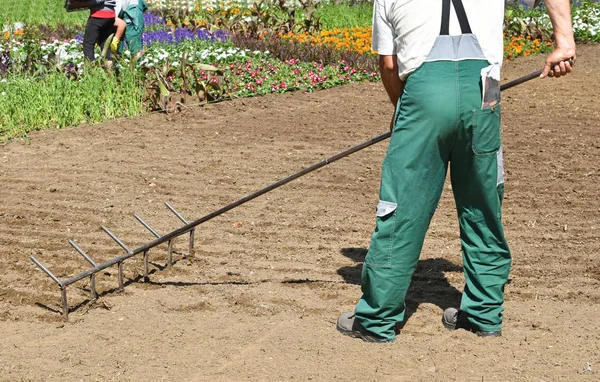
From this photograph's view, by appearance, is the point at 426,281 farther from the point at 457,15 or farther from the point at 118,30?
the point at 118,30

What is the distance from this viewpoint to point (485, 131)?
12.2 feet

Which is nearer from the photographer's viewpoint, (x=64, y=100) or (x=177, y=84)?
(x=64, y=100)

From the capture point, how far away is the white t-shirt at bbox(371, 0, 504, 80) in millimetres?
3627

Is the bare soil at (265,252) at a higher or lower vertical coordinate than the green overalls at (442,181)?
lower

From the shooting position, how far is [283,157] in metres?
6.98

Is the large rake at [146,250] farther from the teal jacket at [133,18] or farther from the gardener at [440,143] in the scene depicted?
the teal jacket at [133,18]

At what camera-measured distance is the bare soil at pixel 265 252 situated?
3.94 m

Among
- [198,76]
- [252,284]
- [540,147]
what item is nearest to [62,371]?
[252,284]

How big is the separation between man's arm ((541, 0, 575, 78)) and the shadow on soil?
4.29 ft

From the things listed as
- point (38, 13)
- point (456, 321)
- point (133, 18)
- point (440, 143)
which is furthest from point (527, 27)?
point (440, 143)

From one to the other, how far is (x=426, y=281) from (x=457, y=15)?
167 centimetres

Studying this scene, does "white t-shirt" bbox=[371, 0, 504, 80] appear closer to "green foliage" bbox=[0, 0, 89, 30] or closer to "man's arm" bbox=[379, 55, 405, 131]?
"man's arm" bbox=[379, 55, 405, 131]

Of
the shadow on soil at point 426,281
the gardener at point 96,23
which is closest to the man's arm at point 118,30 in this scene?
the gardener at point 96,23

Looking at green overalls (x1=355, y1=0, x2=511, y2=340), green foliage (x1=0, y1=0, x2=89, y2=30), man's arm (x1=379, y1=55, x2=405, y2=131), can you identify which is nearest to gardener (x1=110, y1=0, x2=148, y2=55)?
green foliage (x1=0, y1=0, x2=89, y2=30)
